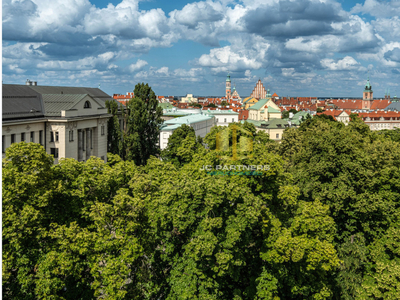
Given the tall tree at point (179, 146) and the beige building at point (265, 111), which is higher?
the beige building at point (265, 111)

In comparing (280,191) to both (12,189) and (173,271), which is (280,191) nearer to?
(173,271)

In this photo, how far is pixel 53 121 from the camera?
40.4 meters

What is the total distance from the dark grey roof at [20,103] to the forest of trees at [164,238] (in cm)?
1753

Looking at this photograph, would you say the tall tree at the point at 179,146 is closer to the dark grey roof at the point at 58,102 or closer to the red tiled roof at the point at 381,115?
the dark grey roof at the point at 58,102

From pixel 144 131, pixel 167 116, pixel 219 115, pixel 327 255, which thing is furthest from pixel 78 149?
pixel 219 115

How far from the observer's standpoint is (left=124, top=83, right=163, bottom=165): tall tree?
4947cm

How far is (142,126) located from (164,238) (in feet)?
107

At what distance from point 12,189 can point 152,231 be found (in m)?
6.21

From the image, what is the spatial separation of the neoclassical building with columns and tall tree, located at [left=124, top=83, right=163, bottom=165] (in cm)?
390

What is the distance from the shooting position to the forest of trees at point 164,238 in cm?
1650

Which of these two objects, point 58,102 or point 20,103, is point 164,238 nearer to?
point 20,103

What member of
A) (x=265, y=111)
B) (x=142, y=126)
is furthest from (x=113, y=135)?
(x=265, y=111)

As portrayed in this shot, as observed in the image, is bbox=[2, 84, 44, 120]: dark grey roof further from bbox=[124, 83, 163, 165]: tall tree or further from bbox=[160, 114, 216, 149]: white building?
bbox=[160, 114, 216, 149]: white building

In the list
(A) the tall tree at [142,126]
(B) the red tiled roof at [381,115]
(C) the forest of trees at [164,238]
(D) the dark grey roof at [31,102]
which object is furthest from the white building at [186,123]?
Answer: (B) the red tiled roof at [381,115]
